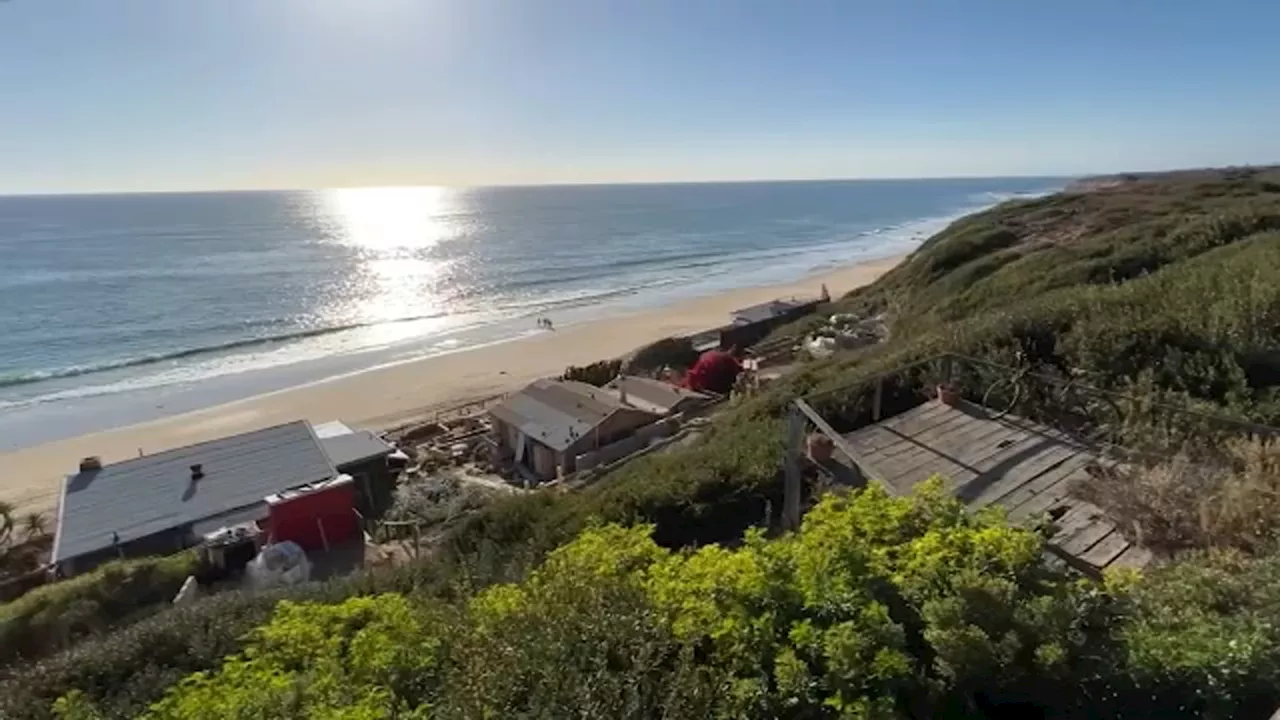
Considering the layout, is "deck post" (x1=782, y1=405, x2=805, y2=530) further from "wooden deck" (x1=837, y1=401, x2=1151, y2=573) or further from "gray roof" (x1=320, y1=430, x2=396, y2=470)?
"gray roof" (x1=320, y1=430, x2=396, y2=470)

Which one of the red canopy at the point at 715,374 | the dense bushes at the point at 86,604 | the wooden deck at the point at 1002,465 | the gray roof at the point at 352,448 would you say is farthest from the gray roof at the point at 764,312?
the wooden deck at the point at 1002,465

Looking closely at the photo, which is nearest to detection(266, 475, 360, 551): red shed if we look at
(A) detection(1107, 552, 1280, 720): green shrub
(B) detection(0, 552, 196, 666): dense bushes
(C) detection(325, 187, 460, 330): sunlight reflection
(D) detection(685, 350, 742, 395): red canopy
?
(B) detection(0, 552, 196, 666): dense bushes

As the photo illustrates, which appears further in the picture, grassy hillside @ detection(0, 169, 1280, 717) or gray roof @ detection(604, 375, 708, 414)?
gray roof @ detection(604, 375, 708, 414)

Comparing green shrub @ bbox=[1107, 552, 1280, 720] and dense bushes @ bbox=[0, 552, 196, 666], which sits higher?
green shrub @ bbox=[1107, 552, 1280, 720]

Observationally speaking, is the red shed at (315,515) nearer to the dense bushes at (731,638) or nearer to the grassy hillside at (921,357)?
the grassy hillside at (921,357)

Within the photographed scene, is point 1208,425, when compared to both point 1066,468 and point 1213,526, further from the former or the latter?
point 1213,526

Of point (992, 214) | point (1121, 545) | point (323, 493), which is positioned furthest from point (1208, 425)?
point (992, 214)

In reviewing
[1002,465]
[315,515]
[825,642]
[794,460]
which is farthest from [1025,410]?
[315,515]
